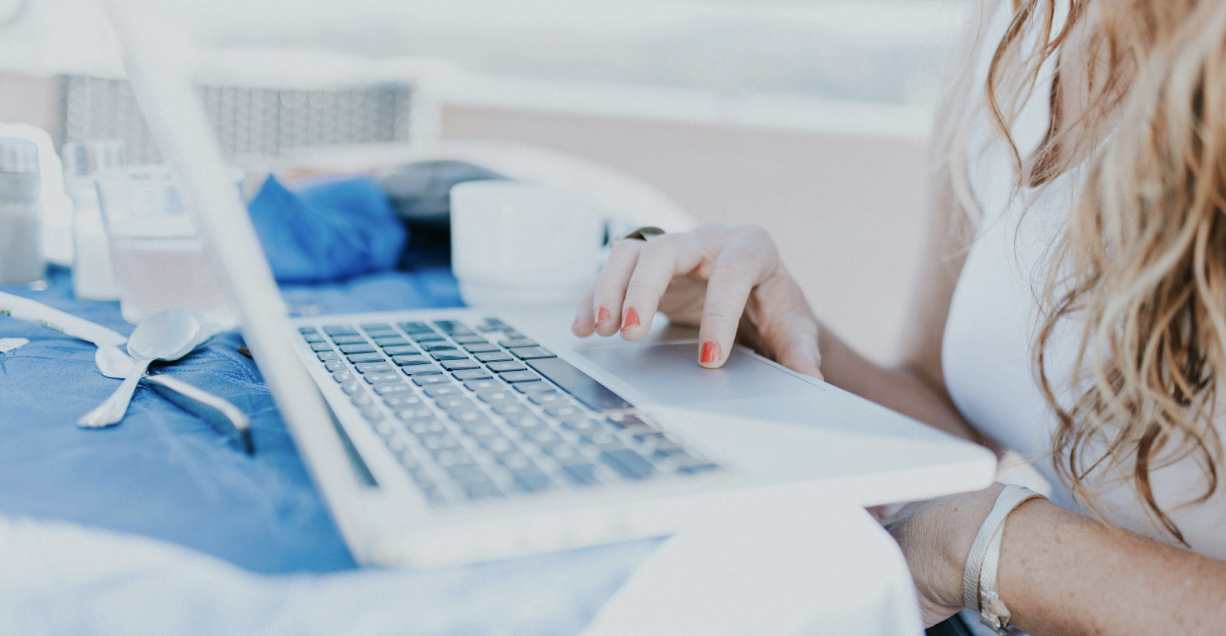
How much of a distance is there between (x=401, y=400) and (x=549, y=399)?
74 mm

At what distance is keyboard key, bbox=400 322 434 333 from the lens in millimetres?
583

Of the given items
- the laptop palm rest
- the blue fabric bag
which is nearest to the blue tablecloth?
the laptop palm rest

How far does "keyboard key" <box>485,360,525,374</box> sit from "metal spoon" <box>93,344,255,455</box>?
136mm

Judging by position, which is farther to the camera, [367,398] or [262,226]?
[262,226]

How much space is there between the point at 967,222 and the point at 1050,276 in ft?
0.85

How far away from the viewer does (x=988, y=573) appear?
44 cm

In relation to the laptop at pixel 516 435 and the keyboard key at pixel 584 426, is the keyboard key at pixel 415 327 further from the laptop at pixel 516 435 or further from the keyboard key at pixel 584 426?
the keyboard key at pixel 584 426

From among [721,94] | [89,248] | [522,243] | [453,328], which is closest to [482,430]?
[453,328]

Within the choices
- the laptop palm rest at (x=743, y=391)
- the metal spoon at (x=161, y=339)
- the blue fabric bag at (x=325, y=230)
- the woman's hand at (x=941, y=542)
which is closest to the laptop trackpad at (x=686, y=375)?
the laptop palm rest at (x=743, y=391)

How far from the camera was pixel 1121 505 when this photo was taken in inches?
19.5

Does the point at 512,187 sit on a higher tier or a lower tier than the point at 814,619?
higher

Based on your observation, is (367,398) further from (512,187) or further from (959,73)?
(959,73)

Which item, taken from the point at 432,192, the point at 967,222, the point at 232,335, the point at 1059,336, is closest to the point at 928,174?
the point at 967,222

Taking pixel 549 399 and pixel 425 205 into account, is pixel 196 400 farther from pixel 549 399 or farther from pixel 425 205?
pixel 425 205
